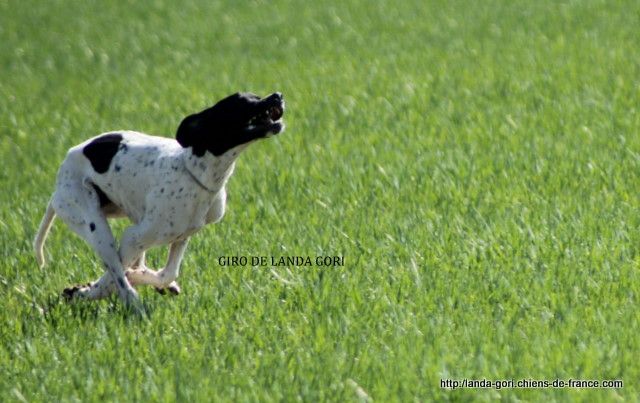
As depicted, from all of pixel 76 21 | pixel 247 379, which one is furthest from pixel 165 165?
pixel 76 21

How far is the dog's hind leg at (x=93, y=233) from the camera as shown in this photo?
6.10 metres

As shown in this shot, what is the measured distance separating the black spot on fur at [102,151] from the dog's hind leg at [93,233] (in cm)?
14

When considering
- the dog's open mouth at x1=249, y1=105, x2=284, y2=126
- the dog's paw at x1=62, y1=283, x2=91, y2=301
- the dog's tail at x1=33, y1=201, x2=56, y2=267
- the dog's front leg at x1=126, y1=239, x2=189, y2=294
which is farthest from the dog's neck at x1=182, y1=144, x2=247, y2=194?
the dog's tail at x1=33, y1=201, x2=56, y2=267

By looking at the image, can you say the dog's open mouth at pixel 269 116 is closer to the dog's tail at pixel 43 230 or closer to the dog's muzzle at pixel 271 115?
the dog's muzzle at pixel 271 115

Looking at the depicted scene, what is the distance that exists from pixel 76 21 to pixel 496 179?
11216mm

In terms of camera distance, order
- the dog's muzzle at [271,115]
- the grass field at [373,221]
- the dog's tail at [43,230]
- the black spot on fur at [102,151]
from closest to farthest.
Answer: the grass field at [373,221], the dog's muzzle at [271,115], the black spot on fur at [102,151], the dog's tail at [43,230]

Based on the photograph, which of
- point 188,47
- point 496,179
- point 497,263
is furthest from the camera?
point 188,47

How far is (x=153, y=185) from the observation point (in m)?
6.02

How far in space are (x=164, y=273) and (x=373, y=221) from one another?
1.89m

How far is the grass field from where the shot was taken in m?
5.31

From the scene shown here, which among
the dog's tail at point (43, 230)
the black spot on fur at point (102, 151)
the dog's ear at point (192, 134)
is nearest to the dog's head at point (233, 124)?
the dog's ear at point (192, 134)

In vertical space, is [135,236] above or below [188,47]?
above

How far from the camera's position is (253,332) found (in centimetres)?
581

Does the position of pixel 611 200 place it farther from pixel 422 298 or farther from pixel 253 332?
pixel 253 332
